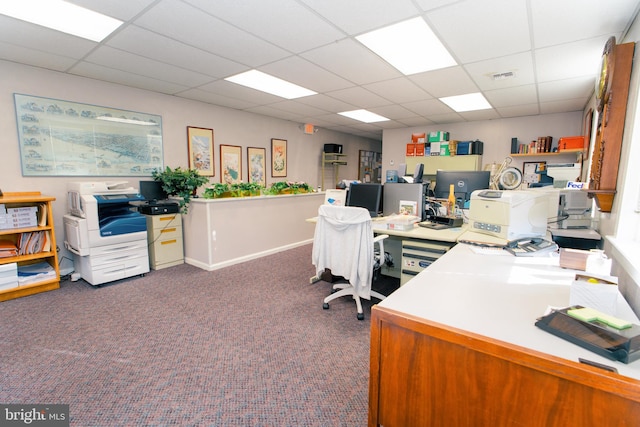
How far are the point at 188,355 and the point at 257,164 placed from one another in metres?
4.15

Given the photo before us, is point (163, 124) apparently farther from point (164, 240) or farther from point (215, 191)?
point (164, 240)

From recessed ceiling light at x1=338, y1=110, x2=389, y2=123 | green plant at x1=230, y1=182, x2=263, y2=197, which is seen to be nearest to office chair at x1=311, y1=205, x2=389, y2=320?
green plant at x1=230, y1=182, x2=263, y2=197

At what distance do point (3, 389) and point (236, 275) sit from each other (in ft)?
6.95

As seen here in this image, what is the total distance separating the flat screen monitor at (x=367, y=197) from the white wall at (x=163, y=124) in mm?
2716

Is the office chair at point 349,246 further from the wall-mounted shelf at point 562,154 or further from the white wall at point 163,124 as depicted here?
the wall-mounted shelf at point 562,154

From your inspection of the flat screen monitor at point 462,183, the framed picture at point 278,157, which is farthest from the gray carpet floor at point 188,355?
the framed picture at point 278,157

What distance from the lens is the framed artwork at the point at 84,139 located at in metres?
3.17

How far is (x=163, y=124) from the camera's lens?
423cm

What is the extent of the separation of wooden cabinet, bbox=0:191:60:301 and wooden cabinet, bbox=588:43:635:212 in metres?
4.75

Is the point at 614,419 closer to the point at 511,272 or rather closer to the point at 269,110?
the point at 511,272

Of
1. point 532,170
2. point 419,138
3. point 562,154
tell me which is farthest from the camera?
point 419,138

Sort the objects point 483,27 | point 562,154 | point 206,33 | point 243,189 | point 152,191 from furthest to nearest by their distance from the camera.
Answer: point 562,154 → point 243,189 → point 152,191 → point 206,33 → point 483,27

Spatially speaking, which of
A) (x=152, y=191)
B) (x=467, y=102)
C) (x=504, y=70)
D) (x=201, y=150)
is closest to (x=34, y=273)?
(x=152, y=191)

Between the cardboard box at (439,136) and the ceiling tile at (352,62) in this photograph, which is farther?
the cardboard box at (439,136)
